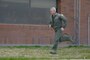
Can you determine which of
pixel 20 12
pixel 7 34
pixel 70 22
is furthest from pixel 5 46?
pixel 70 22

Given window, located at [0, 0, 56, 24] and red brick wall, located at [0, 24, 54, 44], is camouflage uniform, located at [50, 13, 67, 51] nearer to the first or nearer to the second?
red brick wall, located at [0, 24, 54, 44]

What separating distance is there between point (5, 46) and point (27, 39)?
1.61 meters

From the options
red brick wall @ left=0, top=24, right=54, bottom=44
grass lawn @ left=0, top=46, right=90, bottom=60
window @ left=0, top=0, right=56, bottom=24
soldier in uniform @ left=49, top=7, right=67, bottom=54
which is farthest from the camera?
window @ left=0, top=0, right=56, bottom=24

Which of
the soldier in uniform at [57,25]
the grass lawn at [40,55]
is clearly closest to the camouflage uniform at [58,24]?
the soldier in uniform at [57,25]

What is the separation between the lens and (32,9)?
73.8 feet

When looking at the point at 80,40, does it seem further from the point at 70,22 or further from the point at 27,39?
the point at 27,39

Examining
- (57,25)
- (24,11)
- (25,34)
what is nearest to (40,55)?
(57,25)

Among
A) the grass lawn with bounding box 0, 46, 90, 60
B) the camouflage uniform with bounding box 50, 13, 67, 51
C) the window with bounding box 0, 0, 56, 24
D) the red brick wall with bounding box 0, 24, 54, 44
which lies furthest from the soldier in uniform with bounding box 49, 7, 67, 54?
the window with bounding box 0, 0, 56, 24

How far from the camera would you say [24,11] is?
22391mm

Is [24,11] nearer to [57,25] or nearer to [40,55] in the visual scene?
[40,55]

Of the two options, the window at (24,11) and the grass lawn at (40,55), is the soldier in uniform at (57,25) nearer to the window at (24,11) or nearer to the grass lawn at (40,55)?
the grass lawn at (40,55)

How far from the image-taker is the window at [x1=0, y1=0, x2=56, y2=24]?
22.2m

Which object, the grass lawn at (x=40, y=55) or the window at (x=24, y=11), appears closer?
the grass lawn at (x=40, y=55)

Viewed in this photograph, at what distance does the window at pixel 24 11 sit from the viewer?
72.7 feet
